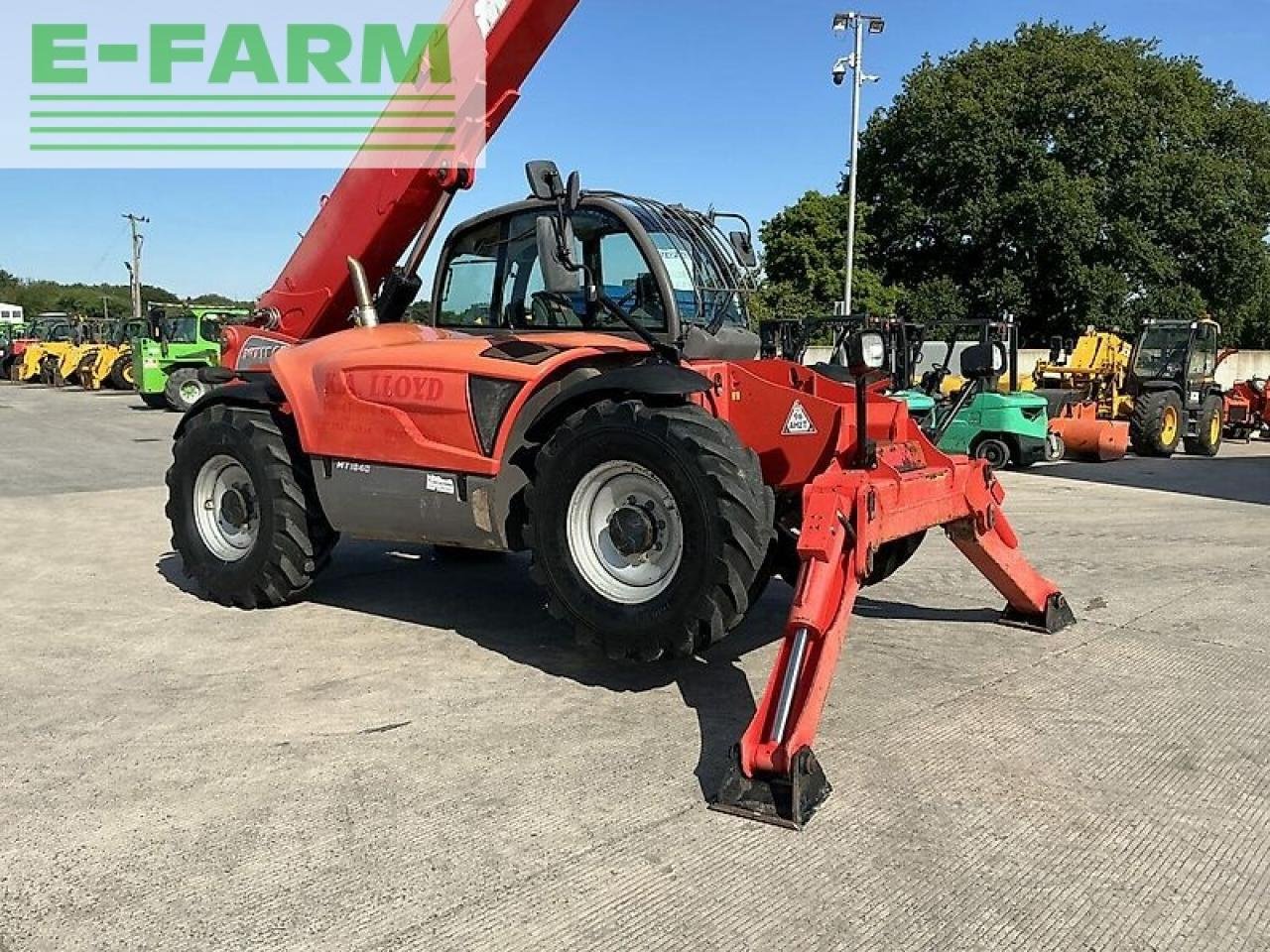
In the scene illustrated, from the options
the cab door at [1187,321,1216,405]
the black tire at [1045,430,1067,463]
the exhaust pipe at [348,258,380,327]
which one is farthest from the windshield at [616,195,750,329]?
the cab door at [1187,321,1216,405]

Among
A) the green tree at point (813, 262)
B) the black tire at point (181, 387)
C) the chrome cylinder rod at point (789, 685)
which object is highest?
the green tree at point (813, 262)

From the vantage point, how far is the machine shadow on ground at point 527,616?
470cm

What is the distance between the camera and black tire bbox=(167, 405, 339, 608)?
19.5 ft

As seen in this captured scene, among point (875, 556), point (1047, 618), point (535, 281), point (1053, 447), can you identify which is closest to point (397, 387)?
point (535, 281)

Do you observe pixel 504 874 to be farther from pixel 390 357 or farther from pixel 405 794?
pixel 390 357

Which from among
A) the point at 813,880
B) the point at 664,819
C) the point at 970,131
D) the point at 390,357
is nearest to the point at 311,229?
the point at 390,357

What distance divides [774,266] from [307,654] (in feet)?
95.6

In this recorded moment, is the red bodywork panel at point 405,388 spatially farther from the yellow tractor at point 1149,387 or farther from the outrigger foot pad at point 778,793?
the yellow tractor at point 1149,387

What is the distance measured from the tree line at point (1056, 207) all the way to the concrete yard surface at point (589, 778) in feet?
85.9

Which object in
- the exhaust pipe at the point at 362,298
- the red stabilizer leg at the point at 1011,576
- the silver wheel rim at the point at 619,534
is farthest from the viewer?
the exhaust pipe at the point at 362,298

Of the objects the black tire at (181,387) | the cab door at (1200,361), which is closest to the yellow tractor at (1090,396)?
the cab door at (1200,361)

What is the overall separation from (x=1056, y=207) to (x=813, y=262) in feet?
24.1

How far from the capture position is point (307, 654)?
5375mm

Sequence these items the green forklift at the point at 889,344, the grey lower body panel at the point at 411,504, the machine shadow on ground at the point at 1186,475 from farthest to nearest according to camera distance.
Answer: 1. the green forklift at the point at 889,344
2. the machine shadow on ground at the point at 1186,475
3. the grey lower body panel at the point at 411,504
